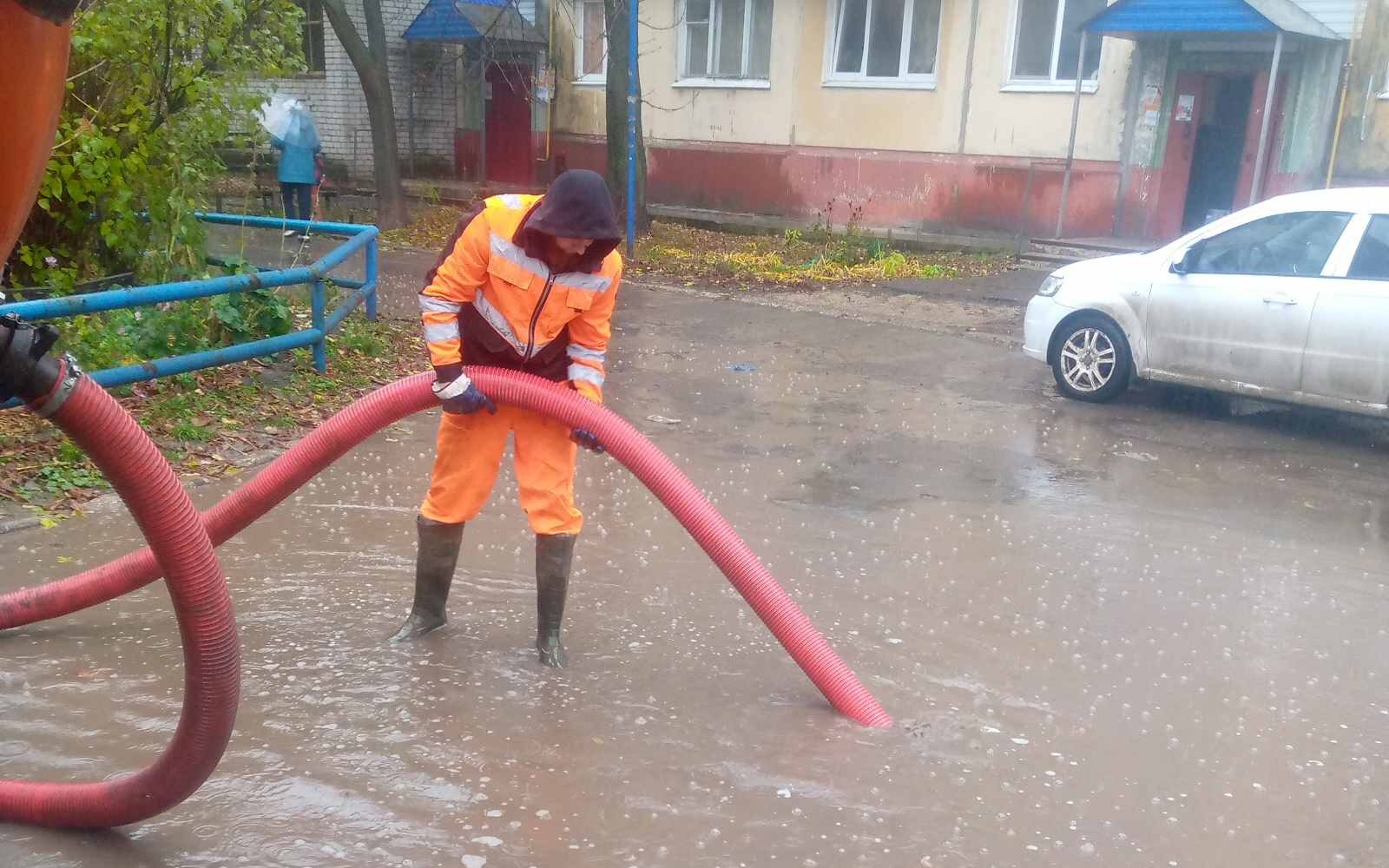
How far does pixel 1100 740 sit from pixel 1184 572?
1962mm

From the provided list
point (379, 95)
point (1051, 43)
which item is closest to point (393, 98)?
point (379, 95)

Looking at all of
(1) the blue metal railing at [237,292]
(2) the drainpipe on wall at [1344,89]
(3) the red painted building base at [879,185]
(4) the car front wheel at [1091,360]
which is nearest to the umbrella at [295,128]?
(1) the blue metal railing at [237,292]

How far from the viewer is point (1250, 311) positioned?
8.48m

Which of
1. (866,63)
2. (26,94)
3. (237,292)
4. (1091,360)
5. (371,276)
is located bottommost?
(1091,360)

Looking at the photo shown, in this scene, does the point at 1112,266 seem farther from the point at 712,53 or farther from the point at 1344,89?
the point at 712,53

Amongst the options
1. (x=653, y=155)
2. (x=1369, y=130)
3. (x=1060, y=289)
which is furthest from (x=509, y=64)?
(x=1060, y=289)

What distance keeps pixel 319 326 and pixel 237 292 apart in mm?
988

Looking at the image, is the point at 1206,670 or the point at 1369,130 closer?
the point at 1206,670

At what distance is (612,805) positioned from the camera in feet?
11.6

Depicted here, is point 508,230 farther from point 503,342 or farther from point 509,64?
point 509,64

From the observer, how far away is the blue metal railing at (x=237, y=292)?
5.73m

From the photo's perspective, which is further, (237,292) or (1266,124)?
(1266,124)

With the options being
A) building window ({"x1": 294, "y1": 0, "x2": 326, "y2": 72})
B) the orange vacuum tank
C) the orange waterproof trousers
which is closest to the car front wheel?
the orange waterproof trousers

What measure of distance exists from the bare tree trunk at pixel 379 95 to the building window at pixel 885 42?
7398mm
